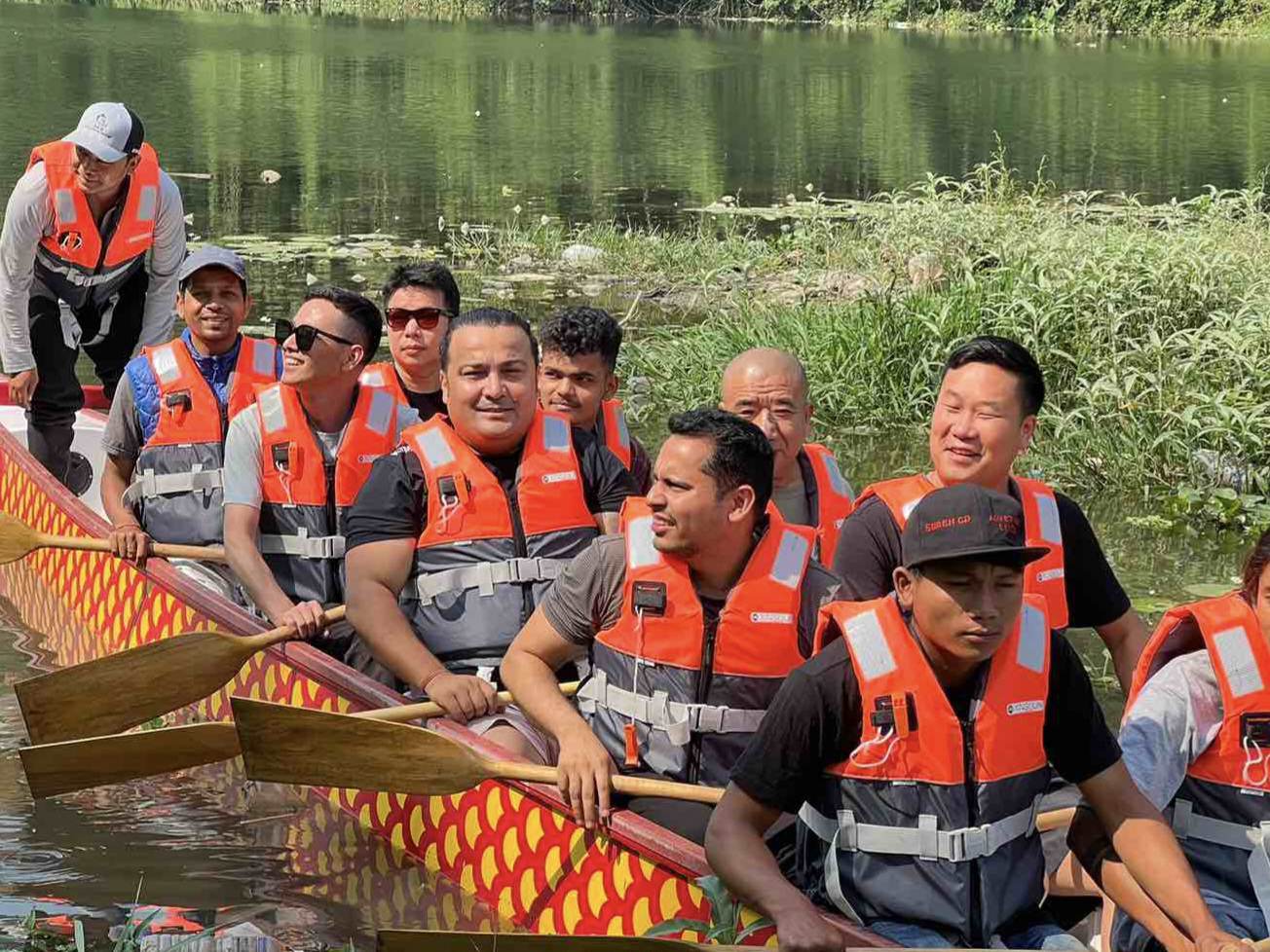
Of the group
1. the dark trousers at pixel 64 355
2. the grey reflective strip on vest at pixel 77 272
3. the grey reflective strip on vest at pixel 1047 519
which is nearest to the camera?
the grey reflective strip on vest at pixel 1047 519

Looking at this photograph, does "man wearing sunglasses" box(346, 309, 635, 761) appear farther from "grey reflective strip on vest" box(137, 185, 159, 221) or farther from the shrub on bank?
the shrub on bank

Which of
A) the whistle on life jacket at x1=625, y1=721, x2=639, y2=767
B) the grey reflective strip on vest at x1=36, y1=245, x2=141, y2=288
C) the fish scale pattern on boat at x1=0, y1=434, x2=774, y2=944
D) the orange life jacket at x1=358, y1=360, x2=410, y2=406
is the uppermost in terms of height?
the grey reflective strip on vest at x1=36, y1=245, x2=141, y2=288

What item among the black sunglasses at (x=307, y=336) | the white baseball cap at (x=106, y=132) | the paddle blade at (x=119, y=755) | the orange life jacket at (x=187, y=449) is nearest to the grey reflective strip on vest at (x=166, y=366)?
the orange life jacket at (x=187, y=449)

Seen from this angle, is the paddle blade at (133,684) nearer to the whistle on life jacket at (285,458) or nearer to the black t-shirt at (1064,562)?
Answer: the whistle on life jacket at (285,458)

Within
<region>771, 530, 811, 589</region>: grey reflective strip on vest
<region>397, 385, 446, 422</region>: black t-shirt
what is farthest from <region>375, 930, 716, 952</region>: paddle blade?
<region>397, 385, 446, 422</region>: black t-shirt

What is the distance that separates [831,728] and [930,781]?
0.21 metres

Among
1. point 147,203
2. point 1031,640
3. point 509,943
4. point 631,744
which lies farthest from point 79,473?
point 1031,640

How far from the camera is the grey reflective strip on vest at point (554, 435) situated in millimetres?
5023

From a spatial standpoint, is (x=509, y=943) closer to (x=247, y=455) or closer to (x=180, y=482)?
(x=247, y=455)

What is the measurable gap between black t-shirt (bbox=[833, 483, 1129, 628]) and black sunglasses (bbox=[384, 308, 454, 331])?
2.05m

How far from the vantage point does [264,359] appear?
641 cm

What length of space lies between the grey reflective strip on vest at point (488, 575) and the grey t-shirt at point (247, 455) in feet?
2.94

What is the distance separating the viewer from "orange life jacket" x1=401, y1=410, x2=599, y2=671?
4.95 m

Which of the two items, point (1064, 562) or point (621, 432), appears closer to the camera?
point (1064, 562)
